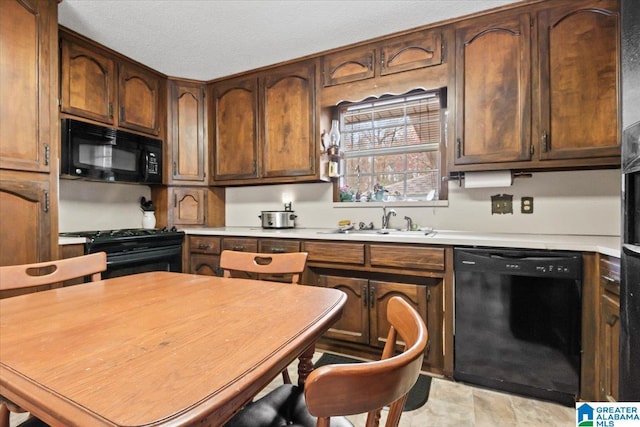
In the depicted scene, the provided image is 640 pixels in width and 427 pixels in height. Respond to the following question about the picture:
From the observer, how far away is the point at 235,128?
306 cm

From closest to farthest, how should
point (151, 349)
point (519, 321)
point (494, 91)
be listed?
1. point (151, 349)
2. point (519, 321)
3. point (494, 91)

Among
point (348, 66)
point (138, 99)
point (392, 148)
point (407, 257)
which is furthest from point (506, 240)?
point (138, 99)

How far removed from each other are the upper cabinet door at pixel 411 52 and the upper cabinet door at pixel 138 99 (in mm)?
2111

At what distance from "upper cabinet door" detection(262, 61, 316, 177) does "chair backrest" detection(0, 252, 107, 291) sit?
1657mm

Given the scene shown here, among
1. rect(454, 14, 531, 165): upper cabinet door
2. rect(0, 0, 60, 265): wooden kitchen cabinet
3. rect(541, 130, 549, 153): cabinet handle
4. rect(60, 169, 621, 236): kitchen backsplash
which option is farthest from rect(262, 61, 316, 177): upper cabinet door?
rect(541, 130, 549, 153): cabinet handle

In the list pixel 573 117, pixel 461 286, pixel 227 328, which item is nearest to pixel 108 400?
pixel 227 328

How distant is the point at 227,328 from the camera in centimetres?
79

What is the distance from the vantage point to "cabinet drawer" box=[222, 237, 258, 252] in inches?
101

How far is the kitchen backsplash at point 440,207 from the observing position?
6.79 feet

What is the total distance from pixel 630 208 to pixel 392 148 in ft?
5.77

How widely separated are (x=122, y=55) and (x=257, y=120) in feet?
4.00

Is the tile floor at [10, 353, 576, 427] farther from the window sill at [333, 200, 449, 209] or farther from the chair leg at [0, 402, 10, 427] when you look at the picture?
the window sill at [333, 200, 449, 209]
